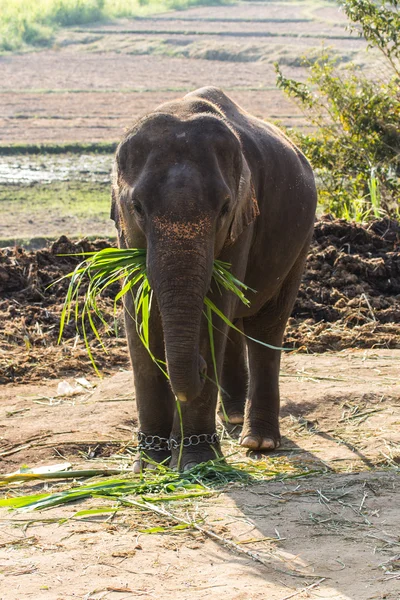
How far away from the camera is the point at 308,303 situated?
1070 cm

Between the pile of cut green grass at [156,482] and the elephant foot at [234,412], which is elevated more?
the pile of cut green grass at [156,482]

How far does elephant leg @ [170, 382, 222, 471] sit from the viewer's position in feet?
20.7

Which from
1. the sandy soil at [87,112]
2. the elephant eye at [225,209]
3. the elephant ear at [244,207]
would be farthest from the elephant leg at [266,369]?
the sandy soil at [87,112]

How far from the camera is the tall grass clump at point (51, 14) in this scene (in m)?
35.9

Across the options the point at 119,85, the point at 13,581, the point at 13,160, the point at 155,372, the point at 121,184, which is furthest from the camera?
the point at 119,85

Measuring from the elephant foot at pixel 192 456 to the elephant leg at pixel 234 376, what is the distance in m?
1.72

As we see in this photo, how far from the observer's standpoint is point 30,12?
128ft

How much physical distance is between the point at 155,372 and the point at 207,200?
4.37ft

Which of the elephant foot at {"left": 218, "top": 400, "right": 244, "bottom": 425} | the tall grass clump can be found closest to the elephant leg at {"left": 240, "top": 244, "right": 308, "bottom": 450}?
the elephant foot at {"left": 218, "top": 400, "right": 244, "bottom": 425}

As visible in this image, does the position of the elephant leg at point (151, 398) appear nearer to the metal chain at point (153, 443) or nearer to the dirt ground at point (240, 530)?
the metal chain at point (153, 443)

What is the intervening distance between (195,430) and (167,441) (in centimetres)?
31

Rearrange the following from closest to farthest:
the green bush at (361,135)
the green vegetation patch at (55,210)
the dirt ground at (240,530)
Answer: the dirt ground at (240,530)
the green bush at (361,135)
the green vegetation patch at (55,210)

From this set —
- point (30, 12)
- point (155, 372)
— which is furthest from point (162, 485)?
point (30, 12)

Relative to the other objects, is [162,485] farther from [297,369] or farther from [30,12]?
[30,12]
